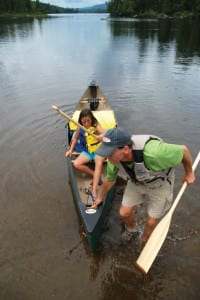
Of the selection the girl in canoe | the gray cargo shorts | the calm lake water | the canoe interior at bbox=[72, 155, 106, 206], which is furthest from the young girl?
the gray cargo shorts

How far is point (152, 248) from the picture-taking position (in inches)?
163

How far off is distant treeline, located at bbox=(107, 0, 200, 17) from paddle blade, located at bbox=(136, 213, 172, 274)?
83080mm

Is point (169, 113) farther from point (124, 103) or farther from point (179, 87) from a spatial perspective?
point (179, 87)

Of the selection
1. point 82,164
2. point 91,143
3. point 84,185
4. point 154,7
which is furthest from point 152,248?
point 154,7

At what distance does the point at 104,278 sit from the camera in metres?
4.77

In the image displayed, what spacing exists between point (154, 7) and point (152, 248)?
10607 centimetres

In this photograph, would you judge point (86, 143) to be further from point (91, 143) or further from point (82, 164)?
point (82, 164)

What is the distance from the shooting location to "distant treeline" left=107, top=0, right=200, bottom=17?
81175mm

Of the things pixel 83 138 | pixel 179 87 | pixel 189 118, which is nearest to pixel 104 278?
pixel 83 138

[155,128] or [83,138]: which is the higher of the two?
[83,138]

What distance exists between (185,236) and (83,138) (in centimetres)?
295

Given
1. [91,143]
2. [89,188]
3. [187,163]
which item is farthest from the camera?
[91,143]

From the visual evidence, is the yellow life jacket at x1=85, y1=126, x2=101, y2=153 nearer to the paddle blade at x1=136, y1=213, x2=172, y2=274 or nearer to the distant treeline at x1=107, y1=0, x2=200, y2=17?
the paddle blade at x1=136, y1=213, x2=172, y2=274

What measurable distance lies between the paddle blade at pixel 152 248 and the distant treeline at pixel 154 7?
273 ft
